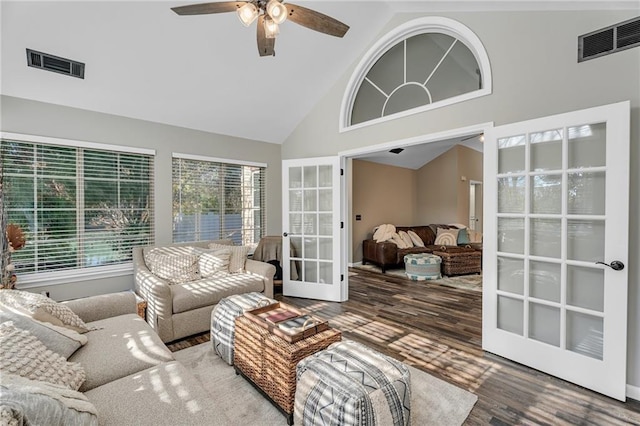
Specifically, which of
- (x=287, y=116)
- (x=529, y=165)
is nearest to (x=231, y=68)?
(x=287, y=116)

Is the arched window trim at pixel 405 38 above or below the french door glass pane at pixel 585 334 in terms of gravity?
above

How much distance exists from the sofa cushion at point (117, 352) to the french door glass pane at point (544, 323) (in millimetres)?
2789

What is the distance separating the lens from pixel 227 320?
7.77ft

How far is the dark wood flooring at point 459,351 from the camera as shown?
186cm

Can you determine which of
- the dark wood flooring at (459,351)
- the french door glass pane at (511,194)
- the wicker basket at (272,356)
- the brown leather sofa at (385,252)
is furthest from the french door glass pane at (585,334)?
the brown leather sofa at (385,252)

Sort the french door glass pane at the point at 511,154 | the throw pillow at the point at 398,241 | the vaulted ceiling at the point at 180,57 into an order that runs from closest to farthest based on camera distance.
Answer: the french door glass pane at the point at 511,154 → the vaulted ceiling at the point at 180,57 → the throw pillow at the point at 398,241

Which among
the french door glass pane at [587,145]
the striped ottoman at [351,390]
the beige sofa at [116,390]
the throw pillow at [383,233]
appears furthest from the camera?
the throw pillow at [383,233]

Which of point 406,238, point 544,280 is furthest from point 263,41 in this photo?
point 406,238

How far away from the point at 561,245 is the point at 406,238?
14.2ft

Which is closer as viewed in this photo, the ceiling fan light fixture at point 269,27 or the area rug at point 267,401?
the area rug at point 267,401

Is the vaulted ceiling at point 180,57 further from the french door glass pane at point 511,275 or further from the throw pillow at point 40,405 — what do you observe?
the throw pillow at point 40,405

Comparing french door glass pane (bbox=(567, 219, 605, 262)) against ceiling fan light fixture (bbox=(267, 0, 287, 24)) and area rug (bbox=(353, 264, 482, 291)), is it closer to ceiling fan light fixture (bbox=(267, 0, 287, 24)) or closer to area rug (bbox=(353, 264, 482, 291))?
ceiling fan light fixture (bbox=(267, 0, 287, 24))

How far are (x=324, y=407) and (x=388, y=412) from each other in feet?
1.04

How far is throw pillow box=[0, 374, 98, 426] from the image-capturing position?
769 millimetres
